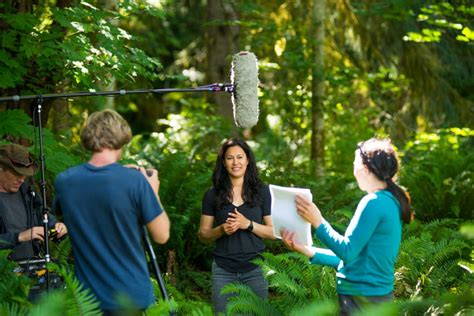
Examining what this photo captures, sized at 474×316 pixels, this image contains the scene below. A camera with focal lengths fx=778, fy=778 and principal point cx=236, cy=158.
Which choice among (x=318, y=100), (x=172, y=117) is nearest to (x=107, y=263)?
(x=318, y=100)

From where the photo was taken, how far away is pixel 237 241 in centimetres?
531

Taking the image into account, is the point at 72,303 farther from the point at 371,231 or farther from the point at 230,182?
the point at 230,182

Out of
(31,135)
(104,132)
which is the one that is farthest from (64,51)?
(104,132)

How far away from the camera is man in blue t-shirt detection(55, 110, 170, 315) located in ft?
12.1

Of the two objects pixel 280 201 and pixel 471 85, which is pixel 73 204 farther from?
pixel 471 85

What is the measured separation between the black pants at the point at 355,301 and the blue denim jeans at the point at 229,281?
1.20 m

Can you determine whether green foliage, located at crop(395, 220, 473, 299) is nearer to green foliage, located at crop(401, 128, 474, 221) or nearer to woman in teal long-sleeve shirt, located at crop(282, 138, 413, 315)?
woman in teal long-sleeve shirt, located at crop(282, 138, 413, 315)

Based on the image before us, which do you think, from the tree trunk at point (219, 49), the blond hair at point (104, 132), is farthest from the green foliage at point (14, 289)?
the tree trunk at point (219, 49)

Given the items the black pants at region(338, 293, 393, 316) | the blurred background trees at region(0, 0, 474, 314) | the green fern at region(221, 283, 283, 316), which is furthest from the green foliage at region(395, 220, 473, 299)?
the black pants at region(338, 293, 393, 316)

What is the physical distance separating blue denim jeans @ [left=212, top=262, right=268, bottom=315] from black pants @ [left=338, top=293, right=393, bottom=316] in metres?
1.20

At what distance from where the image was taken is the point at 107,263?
3.74m

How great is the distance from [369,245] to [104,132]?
4.80ft

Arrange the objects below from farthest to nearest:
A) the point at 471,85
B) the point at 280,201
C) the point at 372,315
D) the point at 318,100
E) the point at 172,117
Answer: the point at 471,85 < the point at 172,117 < the point at 318,100 < the point at 280,201 < the point at 372,315

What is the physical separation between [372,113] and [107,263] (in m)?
10.7
